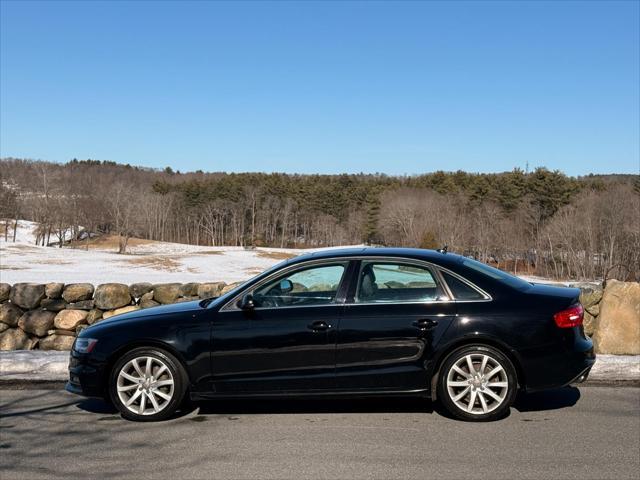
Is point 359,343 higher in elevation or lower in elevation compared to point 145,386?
higher

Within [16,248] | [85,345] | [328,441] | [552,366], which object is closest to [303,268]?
[328,441]

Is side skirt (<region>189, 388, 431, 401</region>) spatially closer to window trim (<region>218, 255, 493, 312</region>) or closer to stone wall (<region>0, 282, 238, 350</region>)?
window trim (<region>218, 255, 493, 312</region>)

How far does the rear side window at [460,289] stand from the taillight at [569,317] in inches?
26.2

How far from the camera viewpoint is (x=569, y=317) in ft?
18.2

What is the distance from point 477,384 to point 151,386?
9.52ft

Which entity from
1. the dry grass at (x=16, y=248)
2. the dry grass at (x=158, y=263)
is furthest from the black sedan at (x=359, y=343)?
the dry grass at (x=16, y=248)

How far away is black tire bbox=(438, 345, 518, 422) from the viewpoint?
17.9ft

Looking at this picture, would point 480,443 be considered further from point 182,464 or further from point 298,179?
point 298,179

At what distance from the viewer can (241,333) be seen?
5.60 metres

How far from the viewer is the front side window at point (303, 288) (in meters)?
5.74

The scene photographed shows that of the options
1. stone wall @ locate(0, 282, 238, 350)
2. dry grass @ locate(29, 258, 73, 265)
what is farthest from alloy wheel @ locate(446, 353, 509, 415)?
dry grass @ locate(29, 258, 73, 265)

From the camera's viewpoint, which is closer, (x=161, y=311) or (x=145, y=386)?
(x=145, y=386)

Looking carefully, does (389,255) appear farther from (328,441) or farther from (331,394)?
(328,441)

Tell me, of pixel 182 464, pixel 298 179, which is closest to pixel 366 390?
pixel 182 464
